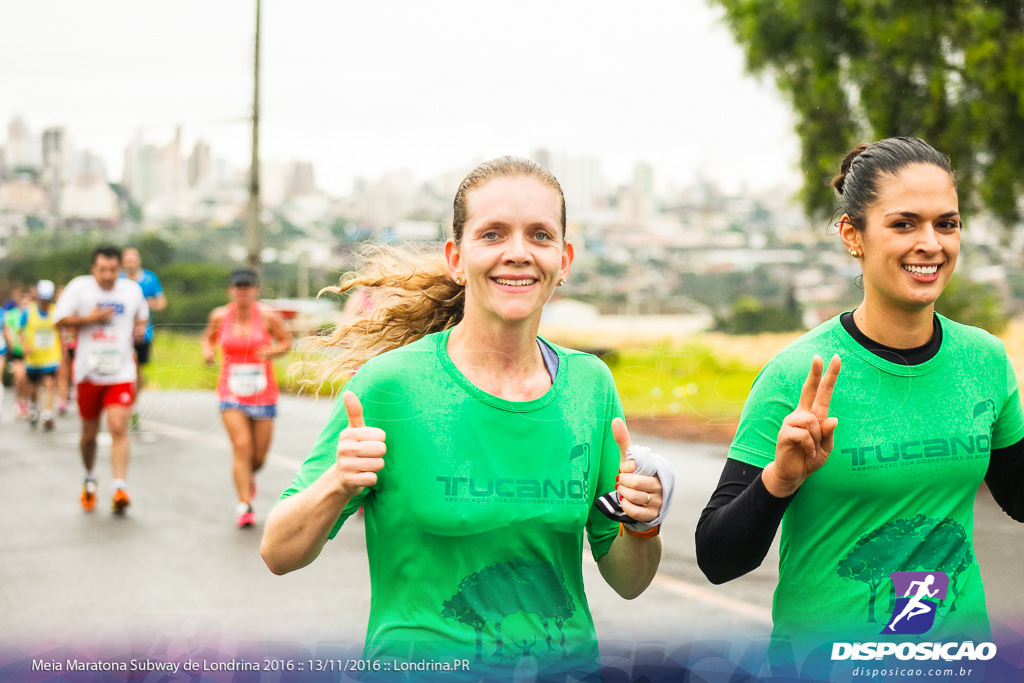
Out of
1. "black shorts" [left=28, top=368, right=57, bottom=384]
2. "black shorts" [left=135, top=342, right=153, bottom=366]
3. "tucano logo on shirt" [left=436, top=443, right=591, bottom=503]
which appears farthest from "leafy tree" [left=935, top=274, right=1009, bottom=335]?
"black shorts" [left=28, top=368, right=57, bottom=384]

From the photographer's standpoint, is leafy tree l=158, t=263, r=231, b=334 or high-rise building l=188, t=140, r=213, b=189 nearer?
high-rise building l=188, t=140, r=213, b=189

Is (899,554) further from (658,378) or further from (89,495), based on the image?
(89,495)

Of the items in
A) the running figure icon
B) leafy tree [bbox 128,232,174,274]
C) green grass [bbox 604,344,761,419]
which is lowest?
the running figure icon

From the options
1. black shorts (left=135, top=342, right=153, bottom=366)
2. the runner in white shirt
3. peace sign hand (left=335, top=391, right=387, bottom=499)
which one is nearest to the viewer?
peace sign hand (left=335, top=391, right=387, bottom=499)

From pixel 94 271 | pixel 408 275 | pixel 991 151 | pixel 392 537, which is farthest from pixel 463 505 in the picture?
pixel 991 151

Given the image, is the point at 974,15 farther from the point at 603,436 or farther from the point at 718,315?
the point at 603,436

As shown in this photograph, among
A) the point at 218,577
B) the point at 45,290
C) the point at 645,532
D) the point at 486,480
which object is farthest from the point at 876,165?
the point at 45,290

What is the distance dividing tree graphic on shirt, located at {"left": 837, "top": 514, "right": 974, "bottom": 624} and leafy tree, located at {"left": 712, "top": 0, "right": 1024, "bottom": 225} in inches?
204

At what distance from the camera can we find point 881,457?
1949mm

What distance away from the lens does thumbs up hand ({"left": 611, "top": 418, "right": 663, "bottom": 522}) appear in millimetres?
1783

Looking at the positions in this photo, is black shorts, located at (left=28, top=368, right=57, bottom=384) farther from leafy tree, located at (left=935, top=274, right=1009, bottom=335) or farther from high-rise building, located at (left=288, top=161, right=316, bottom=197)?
leafy tree, located at (left=935, top=274, right=1009, bottom=335)

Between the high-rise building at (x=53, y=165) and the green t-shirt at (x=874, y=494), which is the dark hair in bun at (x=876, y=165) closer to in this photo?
the green t-shirt at (x=874, y=494)

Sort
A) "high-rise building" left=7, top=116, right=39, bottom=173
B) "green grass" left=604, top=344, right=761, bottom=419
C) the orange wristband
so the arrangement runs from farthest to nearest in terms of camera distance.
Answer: "high-rise building" left=7, top=116, right=39, bottom=173 → "green grass" left=604, top=344, right=761, bottom=419 → the orange wristband

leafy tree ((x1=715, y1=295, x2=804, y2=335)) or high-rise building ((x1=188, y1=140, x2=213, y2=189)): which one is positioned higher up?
high-rise building ((x1=188, y1=140, x2=213, y2=189))
